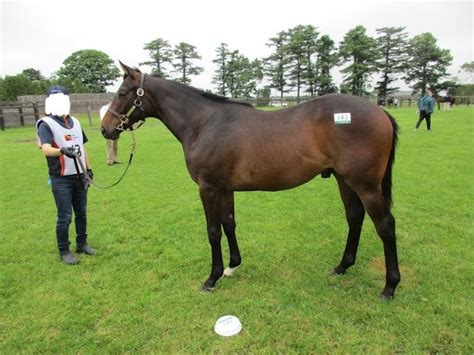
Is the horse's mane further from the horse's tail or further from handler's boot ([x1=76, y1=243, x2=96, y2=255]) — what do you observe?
handler's boot ([x1=76, y1=243, x2=96, y2=255])

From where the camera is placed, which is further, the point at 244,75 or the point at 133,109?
the point at 244,75

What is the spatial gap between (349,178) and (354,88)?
60000 mm

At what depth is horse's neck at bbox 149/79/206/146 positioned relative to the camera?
3.68 meters

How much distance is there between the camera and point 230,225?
3930 mm

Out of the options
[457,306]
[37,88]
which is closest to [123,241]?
[457,306]

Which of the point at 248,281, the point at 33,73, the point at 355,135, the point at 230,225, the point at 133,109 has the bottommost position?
the point at 248,281

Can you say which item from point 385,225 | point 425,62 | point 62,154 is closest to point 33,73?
point 425,62

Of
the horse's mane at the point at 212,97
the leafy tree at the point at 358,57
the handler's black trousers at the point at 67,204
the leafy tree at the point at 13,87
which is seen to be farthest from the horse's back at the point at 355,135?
the leafy tree at the point at 358,57

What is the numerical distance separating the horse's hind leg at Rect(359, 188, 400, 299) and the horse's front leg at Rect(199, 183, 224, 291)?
1499mm

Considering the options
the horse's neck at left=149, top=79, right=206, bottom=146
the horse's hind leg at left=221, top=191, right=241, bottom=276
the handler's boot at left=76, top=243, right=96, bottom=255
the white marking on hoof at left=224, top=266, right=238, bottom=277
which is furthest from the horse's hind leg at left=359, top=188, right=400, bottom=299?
the handler's boot at left=76, top=243, right=96, bottom=255

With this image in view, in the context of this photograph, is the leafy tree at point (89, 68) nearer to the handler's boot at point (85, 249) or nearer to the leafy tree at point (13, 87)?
the leafy tree at point (13, 87)

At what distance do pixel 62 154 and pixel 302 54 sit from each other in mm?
62600

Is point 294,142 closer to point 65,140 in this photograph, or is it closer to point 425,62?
point 65,140

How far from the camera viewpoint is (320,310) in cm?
321
